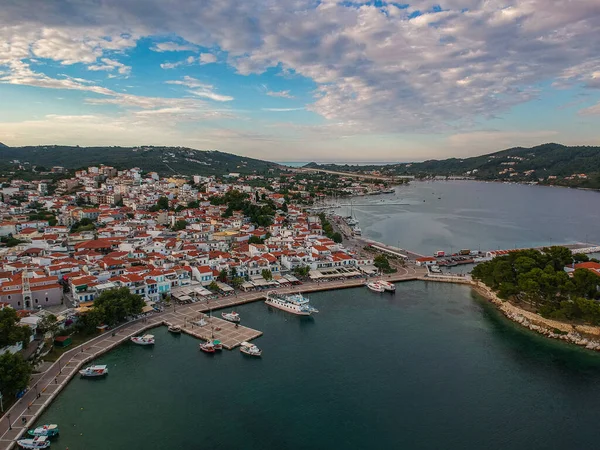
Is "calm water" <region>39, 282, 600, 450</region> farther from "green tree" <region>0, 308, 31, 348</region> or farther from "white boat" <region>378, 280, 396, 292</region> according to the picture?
"white boat" <region>378, 280, 396, 292</region>

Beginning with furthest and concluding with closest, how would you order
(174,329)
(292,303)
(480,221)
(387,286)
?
(480,221), (387,286), (292,303), (174,329)

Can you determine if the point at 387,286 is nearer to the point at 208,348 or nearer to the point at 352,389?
the point at 352,389

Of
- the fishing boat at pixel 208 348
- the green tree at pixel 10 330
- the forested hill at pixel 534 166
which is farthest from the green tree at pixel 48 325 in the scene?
the forested hill at pixel 534 166

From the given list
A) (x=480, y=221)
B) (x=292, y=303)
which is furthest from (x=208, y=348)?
(x=480, y=221)

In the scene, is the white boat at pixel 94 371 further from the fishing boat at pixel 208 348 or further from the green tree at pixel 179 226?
the green tree at pixel 179 226

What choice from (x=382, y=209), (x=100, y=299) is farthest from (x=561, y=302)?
(x=382, y=209)

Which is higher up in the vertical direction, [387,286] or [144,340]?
[387,286]

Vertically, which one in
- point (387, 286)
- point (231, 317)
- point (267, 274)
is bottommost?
point (231, 317)
